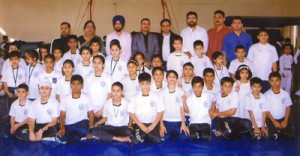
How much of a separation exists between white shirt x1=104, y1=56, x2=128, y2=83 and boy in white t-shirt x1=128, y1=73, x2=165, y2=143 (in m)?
0.72

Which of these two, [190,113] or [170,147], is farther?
[190,113]

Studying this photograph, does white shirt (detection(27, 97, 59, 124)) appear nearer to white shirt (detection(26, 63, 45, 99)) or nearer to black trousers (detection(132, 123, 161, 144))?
white shirt (detection(26, 63, 45, 99))

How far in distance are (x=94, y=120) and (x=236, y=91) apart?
2.22 meters

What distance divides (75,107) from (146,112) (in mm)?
1017

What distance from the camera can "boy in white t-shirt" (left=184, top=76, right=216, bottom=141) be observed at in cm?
475

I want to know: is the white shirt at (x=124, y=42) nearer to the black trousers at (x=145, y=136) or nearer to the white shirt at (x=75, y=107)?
the white shirt at (x=75, y=107)

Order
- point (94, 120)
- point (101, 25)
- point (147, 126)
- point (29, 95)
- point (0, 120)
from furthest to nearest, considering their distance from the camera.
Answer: point (101, 25) → point (0, 120) → point (29, 95) → point (94, 120) → point (147, 126)

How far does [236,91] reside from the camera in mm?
5113

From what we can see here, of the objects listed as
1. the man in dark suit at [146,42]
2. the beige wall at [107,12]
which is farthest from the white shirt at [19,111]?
the beige wall at [107,12]

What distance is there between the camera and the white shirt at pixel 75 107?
4.73 metres

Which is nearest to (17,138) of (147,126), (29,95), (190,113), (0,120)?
(29,95)

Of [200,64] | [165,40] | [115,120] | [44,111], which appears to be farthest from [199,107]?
[44,111]

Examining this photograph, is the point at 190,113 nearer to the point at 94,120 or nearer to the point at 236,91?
the point at 236,91

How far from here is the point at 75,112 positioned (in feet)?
15.7
